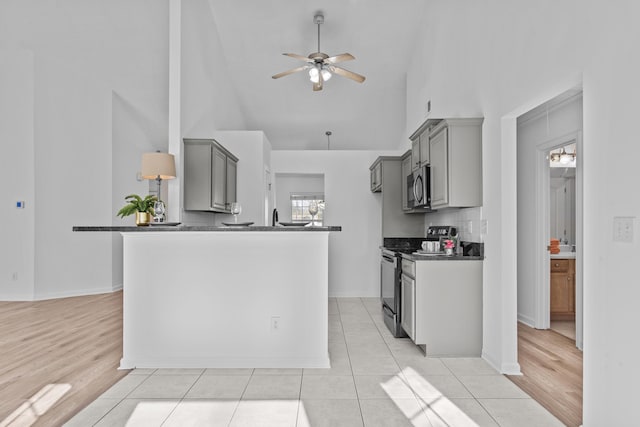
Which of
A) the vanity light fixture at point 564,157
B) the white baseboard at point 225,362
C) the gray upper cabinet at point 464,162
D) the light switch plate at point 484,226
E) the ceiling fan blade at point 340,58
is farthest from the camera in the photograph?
the vanity light fixture at point 564,157

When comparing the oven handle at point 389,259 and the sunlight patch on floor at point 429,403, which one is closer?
the sunlight patch on floor at point 429,403

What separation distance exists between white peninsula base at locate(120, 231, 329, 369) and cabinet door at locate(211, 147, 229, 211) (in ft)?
5.25

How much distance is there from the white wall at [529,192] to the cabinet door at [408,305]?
1.61 m

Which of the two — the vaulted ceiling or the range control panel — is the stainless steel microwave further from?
the vaulted ceiling

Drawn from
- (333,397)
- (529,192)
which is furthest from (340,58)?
(333,397)

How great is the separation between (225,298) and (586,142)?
8.71 ft

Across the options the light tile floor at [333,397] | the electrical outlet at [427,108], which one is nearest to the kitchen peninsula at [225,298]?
the light tile floor at [333,397]

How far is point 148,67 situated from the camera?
5.91 meters

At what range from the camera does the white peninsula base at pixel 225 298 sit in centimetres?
316

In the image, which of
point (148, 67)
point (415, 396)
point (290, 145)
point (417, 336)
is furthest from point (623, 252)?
point (290, 145)

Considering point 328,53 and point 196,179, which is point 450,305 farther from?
point 328,53

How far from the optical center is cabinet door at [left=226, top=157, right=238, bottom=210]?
17.6 feet

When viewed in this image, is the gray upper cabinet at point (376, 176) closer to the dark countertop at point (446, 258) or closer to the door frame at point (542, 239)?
the door frame at point (542, 239)

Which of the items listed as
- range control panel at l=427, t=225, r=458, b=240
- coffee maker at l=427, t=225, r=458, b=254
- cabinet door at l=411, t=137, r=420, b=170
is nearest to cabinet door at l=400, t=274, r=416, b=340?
coffee maker at l=427, t=225, r=458, b=254
